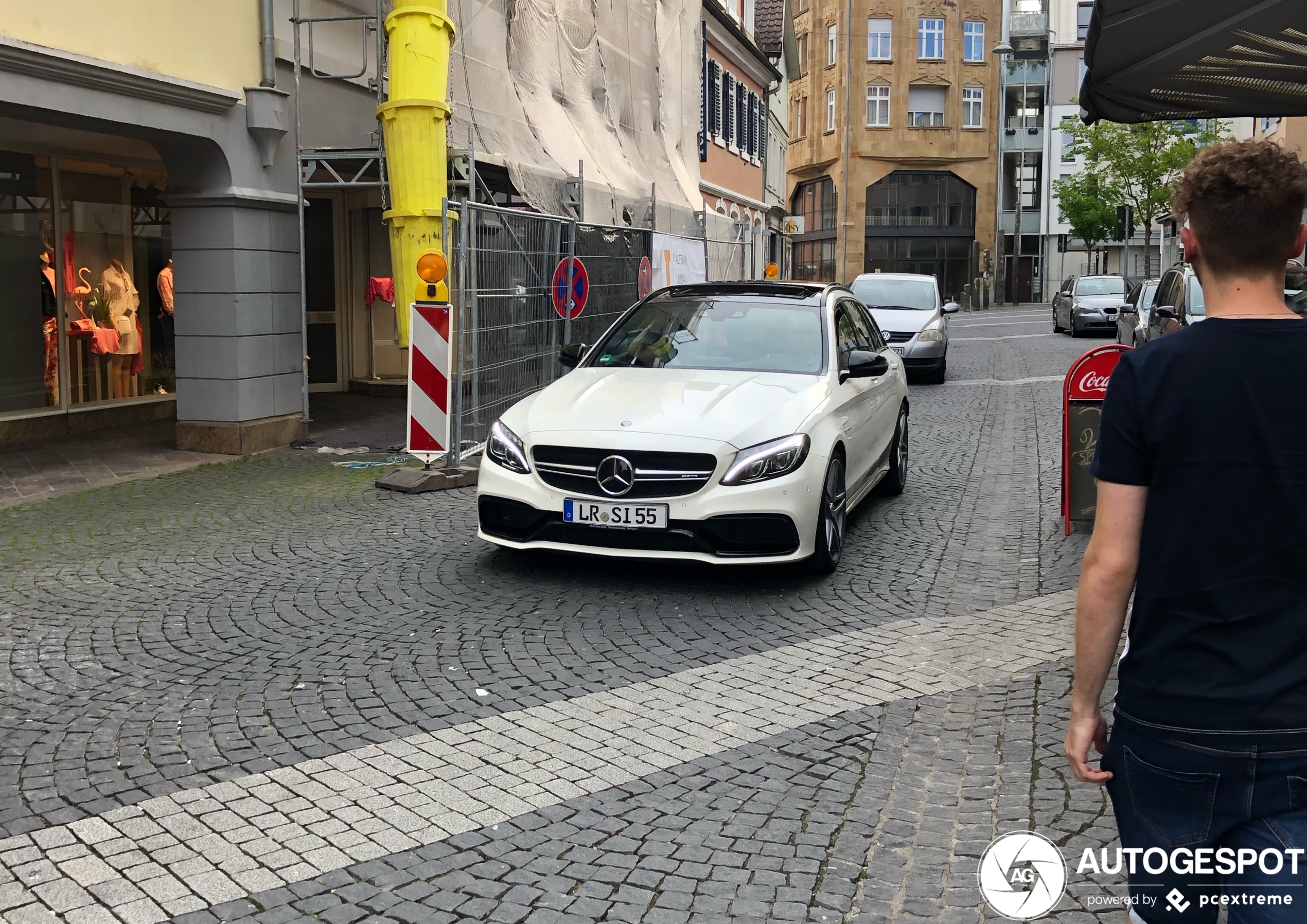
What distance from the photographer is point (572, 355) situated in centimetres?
873

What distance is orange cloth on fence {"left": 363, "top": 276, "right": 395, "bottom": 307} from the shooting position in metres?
17.2

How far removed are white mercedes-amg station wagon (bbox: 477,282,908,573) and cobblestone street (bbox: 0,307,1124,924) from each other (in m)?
0.31

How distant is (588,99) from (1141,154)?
33048 millimetres

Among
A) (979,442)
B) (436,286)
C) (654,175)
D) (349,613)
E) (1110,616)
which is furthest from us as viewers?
(654,175)

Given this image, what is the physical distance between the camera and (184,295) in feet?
39.7

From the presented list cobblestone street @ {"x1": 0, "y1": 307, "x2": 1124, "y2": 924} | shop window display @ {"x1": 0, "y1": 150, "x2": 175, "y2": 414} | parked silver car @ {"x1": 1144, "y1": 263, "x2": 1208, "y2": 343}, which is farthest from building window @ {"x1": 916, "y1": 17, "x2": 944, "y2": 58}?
cobblestone street @ {"x1": 0, "y1": 307, "x2": 1124, "y2": 924}

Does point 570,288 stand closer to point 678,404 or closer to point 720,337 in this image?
point 720,337

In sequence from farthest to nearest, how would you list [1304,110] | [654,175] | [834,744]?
1. [654,175]
2. [1304,110]
3. [834,744]

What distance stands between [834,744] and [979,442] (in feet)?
28.2

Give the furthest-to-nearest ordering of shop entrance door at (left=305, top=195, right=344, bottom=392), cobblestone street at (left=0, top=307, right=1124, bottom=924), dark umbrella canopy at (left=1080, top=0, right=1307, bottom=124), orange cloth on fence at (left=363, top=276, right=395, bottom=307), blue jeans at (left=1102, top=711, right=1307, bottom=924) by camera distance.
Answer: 1. orange cloth on fence at (left=363, top=276, right=395, bottom=307)
2. shop entrance door at (left=305, top=195, right=344, bottom=392)
3. dark umbrella canopy at (left=1080, top=0, right=1307, bottom=124)
4. cobblestone street at (left=0, top=307, right=1124, bottom=924)
5. blue jeans at (left=1102, top=711, right=1307, bottom=924)

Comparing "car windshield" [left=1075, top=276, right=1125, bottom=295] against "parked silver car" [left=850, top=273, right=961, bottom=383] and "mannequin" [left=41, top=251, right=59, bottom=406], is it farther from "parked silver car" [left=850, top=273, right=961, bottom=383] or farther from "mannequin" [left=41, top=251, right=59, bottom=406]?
"mannequin" [left=41, top=251, right=59, bottom=406]

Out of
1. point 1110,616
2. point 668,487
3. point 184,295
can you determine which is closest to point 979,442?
point 668,487

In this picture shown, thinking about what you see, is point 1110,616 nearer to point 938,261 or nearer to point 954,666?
point 954,666

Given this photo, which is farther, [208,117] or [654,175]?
[654,175]
